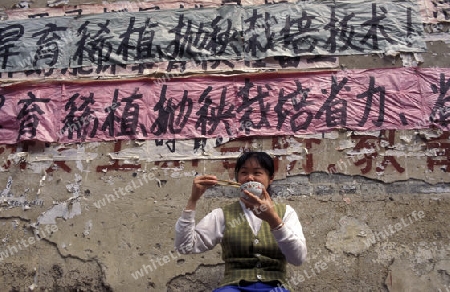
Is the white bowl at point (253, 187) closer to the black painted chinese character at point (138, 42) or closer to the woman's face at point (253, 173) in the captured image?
the woman's face at point (253, 173)

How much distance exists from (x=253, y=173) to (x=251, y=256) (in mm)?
453

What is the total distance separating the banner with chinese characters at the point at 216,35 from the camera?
4355mm

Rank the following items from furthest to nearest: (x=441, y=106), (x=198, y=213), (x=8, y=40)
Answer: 1. (x=8, y=40)
2. (x=441, y=106)
3. (x=198, y=213)

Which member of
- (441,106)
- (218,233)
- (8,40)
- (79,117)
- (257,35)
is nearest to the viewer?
(218,233)

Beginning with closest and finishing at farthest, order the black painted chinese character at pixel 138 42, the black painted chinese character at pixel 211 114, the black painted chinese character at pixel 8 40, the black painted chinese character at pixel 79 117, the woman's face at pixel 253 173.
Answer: the woman's face at pixel 253 173
the black painted chinese character at pixel 211 114
the black painted chinese character at pixel 79 117
the black painted chinese character at pixel 138 42
the black painted chinese character at pixel 8 40

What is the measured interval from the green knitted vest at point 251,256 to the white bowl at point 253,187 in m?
0.21

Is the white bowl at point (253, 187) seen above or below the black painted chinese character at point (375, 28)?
below

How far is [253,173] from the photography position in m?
2.64

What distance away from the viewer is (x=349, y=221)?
3814 mm

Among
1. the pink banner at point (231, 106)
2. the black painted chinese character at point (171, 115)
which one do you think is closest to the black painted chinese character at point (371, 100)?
the pink banner at point (231, 106)

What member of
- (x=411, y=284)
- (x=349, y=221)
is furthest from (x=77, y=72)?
(x=411, y=284)

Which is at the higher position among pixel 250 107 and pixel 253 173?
pixel 250 107

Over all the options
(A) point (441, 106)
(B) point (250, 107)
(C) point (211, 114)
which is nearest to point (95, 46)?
(C) point (211, 114)

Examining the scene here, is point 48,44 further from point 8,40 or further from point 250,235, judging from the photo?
point 250,235
